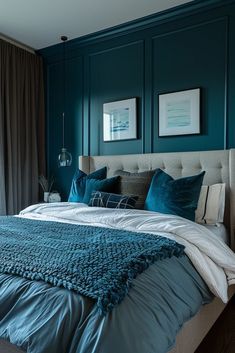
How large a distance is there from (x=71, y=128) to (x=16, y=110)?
0.73m

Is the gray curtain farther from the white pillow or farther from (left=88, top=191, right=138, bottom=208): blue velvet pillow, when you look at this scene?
the white pillow

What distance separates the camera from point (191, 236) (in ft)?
5.60

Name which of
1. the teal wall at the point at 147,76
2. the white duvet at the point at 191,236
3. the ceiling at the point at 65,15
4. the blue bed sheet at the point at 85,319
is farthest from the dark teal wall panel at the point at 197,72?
the blue bed sheet at the point at 85,319

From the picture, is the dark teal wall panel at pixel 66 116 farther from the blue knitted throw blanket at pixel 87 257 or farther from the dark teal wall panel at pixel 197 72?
the blue knitted throw blanket at pixel 87 257

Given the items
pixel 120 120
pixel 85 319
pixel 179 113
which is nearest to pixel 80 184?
pixel 120 120

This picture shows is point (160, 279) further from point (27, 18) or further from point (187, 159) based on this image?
point (27, 18)

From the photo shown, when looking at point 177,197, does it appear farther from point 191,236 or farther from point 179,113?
point 179,113

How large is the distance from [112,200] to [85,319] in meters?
1.51

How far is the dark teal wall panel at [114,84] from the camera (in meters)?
3.30

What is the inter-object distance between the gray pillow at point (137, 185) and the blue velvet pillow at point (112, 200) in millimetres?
71

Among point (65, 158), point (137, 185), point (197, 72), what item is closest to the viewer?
point (137, 185)

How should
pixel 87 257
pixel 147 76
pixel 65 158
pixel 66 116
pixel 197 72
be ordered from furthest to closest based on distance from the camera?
pixel 66 116 < pixel 65 158 < pixel 147 76 < pixel 197 72 < pixel 87 257

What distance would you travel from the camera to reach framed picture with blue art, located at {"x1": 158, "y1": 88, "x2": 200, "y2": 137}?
9.53 ft

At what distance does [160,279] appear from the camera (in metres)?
1.25
